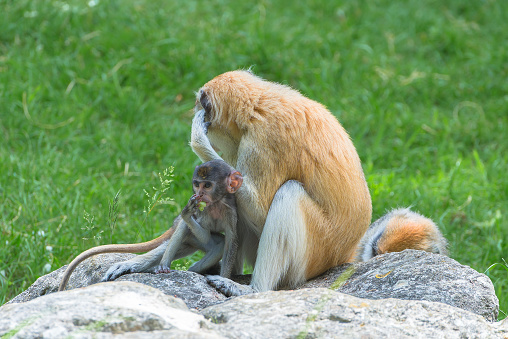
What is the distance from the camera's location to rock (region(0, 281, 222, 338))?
274 centimetres

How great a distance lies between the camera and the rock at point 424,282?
3.88 m

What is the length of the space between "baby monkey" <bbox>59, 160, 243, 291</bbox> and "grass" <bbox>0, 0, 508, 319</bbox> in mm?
1088

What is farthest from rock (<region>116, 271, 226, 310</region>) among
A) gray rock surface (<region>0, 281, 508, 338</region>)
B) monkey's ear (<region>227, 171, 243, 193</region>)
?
monkey's ear (<region>227, 171, 243, 193</region>)

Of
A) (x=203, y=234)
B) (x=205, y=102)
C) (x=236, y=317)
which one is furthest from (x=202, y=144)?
(x=236, y=317)

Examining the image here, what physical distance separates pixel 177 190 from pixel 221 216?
2.61 meters

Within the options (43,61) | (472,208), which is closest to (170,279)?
(472,208)

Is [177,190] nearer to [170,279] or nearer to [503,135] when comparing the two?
[170,279]

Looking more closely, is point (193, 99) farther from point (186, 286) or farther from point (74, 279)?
point (186, 286)

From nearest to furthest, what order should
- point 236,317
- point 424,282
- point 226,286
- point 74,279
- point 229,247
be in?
point 236,317 < point 424,282 < point 226,286 < point 229,247 < point 74,279

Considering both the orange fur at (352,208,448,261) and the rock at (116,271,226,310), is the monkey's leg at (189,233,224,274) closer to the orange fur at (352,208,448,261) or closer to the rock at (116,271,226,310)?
the rock at (116,271,226,310)

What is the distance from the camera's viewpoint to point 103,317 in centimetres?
284

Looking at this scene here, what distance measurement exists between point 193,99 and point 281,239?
15.0ft

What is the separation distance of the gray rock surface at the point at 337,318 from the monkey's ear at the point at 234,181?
1056 mm

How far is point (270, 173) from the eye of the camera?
14.9 ft
